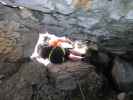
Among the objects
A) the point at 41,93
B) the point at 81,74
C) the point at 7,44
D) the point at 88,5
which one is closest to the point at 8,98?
the point at 41,93

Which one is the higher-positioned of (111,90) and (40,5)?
(40,5)

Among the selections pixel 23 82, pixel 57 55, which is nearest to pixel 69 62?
pixel 57 55

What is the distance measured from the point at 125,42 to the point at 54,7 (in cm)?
46

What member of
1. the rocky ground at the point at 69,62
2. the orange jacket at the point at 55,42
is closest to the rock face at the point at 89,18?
the rocky ground at the point at 69,62

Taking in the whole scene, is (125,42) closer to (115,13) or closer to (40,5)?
(115,13)

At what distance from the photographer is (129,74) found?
1800 mm

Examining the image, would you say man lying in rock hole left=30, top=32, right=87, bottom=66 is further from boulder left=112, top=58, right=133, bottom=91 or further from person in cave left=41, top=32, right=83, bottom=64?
boulder left=112, top=58, right=133, bottom=91

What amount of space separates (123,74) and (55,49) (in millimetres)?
466

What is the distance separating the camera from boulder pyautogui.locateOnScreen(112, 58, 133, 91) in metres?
1.80

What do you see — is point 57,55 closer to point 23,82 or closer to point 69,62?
point 69,62

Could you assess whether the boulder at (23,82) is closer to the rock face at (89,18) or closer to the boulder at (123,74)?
the rock face at (89,18)

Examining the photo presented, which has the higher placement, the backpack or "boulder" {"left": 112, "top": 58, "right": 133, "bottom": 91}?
the backpack

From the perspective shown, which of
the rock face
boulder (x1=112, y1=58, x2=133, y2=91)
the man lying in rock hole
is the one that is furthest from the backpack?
boulder (x1=112, y1=58, x2=133, y2=91)

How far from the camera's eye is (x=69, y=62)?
Answer: 180cm
